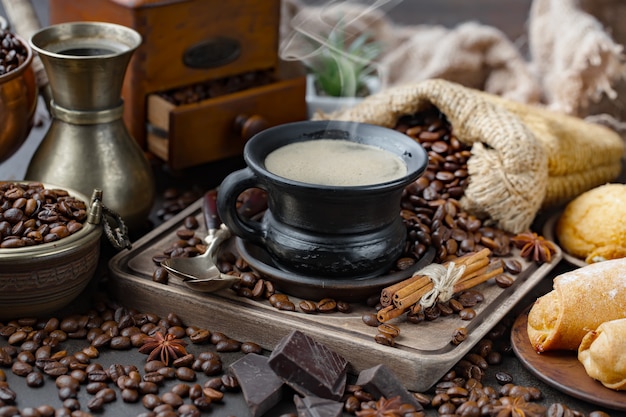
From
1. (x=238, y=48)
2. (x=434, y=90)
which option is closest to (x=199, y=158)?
(x=238, y=48)

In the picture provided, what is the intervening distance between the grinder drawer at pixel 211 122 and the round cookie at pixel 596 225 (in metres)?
0.82

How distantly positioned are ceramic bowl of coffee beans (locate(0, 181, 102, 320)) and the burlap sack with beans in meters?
0.77

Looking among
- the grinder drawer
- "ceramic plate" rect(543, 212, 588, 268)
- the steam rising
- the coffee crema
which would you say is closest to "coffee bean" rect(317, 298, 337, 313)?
the coffee crema

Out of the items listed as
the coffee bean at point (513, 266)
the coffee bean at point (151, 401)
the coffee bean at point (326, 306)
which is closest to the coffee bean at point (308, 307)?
the coffee bean at point (326, 306)

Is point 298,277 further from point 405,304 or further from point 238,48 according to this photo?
point 238,48

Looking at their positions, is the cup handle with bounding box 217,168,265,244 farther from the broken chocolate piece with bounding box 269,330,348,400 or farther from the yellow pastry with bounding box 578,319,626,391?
the yellow pastry with bounding box 578,319,626,391

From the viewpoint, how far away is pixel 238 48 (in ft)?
8.07

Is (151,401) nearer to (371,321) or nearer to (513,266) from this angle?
(371,321)

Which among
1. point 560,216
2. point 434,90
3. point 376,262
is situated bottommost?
point 560,216

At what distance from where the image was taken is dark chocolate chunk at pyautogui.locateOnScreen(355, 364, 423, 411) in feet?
4.97

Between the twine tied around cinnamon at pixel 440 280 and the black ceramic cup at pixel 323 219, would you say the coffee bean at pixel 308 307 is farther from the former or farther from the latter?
the twine tied around cinnamon at pixel 440 280

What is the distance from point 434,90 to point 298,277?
64 cm

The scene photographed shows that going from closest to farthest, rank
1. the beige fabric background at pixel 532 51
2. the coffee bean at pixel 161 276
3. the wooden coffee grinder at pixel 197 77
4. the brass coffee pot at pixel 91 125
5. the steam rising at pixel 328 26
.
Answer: the coffee bean at pixel 161 276 < the brass coffee pot at pixel 91 125 < the wooden coffee grinder at pixel 197 77 < the beige fabric background at pixel 532 51 < the steam rising at pixel 328 26

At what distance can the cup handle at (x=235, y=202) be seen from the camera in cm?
173
